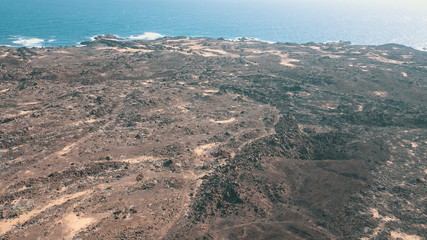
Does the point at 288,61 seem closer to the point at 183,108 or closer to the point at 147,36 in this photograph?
the point at 183,108

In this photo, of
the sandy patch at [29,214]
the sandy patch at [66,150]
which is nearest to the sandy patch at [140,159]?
the sandy patch at [29,214]

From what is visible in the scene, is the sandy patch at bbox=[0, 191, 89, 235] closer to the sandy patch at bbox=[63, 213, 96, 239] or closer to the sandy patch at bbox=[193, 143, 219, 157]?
the sandy patch at bbox=[63, 213, 96, 239]

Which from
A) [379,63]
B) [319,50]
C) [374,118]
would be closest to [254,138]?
[374,118]

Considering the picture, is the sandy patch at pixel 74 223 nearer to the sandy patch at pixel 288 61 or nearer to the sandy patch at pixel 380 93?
the sandy patch at pixel 380 93

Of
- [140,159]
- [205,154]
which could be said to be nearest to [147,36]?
[205,154]

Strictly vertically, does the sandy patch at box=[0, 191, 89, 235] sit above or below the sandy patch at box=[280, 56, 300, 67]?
below

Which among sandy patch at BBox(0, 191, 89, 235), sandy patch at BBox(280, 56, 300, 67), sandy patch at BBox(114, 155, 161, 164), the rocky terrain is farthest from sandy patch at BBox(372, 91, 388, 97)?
sandy patch at BBox(0, 191, 89, 235)

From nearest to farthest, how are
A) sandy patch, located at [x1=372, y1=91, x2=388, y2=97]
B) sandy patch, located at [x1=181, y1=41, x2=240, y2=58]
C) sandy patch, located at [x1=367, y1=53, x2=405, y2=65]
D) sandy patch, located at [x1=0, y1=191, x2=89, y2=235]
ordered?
sandy patch, located at [x1=0, y1=191, x2=89, y2=235], sandy patch, located at [x1=372, y1=91, x2=388, y2=97], sandy patch, located at [x1=181, y1=41, x2=240, y2=58], sandy patch, located at [x1=367, y1=53, x2=405, y2=65]

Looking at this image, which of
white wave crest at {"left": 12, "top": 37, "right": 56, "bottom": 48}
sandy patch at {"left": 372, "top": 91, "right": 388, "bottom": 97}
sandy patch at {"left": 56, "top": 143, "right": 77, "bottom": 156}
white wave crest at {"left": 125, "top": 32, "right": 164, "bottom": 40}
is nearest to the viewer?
sandy patch at {"left": 56, "top": 143, "right": 77, "bottom": 156}
